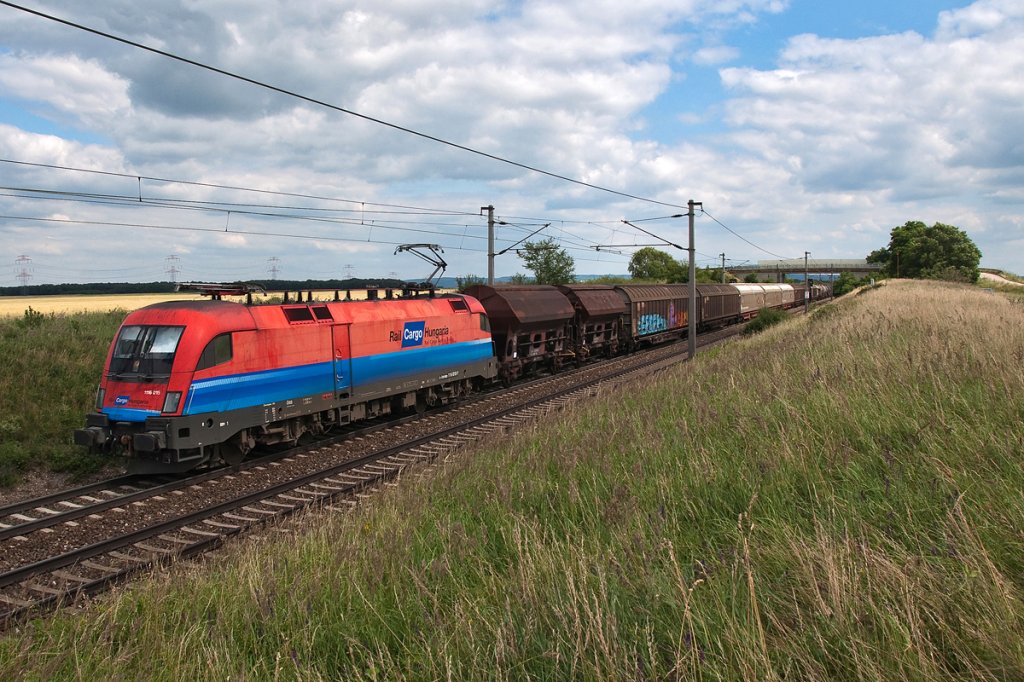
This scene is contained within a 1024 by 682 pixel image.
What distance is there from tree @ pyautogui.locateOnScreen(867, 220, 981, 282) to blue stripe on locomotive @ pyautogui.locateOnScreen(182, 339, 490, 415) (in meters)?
69.0

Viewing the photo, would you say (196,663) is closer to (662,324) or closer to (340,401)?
(340,401)

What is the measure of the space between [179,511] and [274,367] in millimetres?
3405

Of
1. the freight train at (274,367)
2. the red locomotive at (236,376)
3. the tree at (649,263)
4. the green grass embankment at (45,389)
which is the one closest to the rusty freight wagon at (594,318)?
the freight train at (274,367)

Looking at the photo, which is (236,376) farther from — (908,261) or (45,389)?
(908,261)

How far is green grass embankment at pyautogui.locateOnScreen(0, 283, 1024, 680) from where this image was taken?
129 inches

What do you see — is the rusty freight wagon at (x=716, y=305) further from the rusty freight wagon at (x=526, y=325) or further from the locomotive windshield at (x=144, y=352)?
the locomotive windshield at (x=144, y=352)

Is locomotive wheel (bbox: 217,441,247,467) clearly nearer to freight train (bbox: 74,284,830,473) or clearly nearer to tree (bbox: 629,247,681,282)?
freight train (bbox: 74,284,830,473)

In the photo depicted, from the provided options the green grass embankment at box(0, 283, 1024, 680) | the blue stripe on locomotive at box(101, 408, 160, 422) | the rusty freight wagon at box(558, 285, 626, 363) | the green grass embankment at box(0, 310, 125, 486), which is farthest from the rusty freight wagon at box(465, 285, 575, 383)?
the green grass embankment at box(0, 283, 1024, 680)

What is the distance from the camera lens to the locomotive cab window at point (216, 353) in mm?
11758

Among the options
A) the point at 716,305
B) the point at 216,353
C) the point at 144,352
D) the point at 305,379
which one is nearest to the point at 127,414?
the point at 144,352

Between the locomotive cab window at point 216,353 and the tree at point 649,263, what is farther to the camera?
the tree at point 649,263

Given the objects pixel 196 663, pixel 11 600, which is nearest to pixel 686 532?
pixel 196 663

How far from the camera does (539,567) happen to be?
15.6ft

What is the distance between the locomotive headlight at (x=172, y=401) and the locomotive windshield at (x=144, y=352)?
37 centimetres
